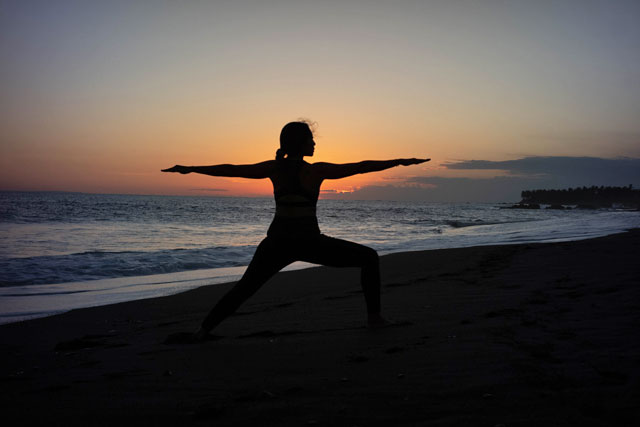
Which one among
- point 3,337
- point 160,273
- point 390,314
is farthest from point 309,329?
point 160,273

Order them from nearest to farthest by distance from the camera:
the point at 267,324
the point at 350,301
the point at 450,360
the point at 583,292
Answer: the point at 450,360
the point at 267,324
the point at 583,292
the point at 350,301

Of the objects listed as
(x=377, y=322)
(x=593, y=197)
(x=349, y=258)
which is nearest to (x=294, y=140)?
(x=349, y=258)

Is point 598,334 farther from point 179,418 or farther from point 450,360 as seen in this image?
point 179,418

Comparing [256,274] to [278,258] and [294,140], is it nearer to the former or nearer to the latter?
[278,258]

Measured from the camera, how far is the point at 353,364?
3182mm

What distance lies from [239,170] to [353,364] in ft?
6.65

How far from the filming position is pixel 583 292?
221 inches

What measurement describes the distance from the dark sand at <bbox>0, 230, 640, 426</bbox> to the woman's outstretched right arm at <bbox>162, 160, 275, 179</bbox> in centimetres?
153

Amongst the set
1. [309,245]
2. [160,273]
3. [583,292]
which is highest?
[309,245]

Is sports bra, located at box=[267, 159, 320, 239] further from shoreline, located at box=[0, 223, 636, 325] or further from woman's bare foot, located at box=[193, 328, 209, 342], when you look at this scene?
shoreline, located at box=[0, 223, 636, 325]

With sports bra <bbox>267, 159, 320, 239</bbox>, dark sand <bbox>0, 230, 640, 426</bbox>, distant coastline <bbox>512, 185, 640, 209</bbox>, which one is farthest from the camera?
distant coastline <bbox>512, 185, 640, 209</bbox>

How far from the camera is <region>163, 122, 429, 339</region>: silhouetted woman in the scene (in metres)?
4.10

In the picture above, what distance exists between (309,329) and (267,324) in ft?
2.24

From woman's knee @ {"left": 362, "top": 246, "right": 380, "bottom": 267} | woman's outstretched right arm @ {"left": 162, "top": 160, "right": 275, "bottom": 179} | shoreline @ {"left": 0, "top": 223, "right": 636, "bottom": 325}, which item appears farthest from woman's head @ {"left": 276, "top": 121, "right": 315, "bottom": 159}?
shoreline @ {"left": 0, "top": 223, "right": 636, "bottom": 325}
